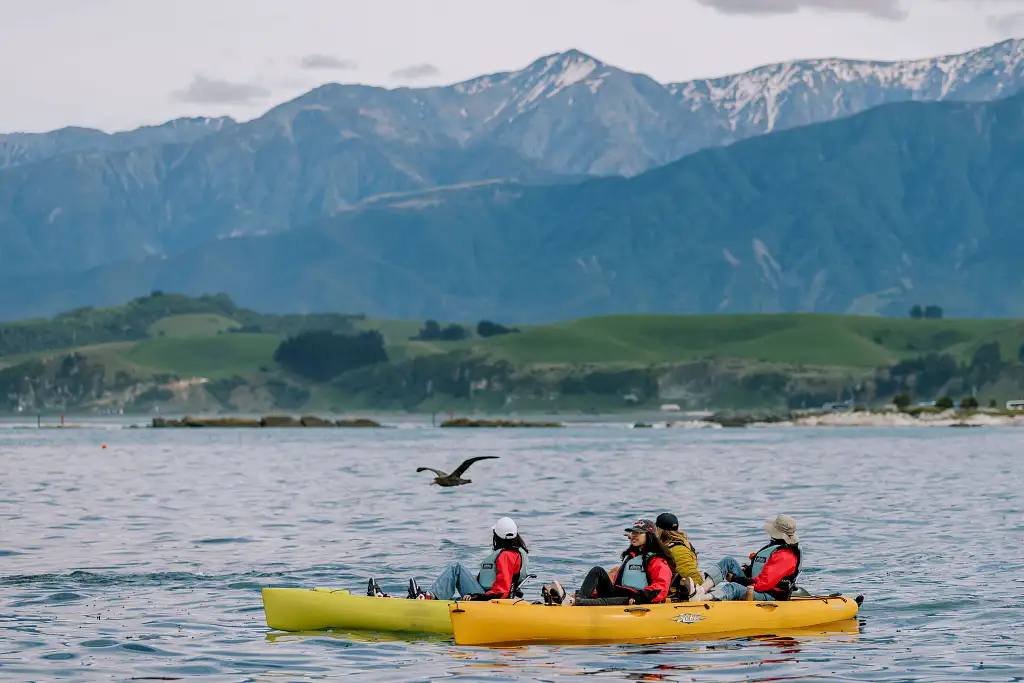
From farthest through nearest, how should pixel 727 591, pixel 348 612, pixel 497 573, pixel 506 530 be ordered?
1. pixel 727 591
2. pixel 348 612
3. pixel 497 573
4. pixel 506 530

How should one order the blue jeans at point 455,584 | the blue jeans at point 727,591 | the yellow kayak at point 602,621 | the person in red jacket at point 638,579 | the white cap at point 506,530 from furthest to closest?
the blue jeans at point 727,591 < the blue jeans at point 455,584 < the person in red jacket at point 638,579 < the white cap at point 506,530 < the yellow kayak at point 602,621

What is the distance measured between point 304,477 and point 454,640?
7520 cm

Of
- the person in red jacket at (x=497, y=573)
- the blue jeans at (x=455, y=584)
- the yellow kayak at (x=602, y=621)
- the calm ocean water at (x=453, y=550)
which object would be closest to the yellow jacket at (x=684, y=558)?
the yellow kayak at (x=602, y=621)

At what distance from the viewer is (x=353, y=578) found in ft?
165

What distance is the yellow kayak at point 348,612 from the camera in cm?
3788

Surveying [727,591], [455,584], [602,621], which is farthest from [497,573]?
[727,591]

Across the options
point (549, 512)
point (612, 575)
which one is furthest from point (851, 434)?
point (612, 575)

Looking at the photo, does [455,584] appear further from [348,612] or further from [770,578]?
[770,578]

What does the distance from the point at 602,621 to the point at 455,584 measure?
3.63 metres

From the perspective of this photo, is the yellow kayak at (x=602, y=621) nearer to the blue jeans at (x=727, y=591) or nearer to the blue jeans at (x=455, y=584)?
the blue jeans at (x=727, y=591)

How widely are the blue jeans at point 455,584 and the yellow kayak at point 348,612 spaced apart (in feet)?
2.06

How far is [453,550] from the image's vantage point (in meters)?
59.7

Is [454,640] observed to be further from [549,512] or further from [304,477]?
[304,477]

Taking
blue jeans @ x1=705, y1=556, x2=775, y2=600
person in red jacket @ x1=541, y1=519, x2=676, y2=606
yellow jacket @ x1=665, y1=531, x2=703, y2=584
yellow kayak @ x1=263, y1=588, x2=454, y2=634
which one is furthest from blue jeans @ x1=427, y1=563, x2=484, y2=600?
blue jeans @ x1=705, y1=556, x2=775, y2=600
